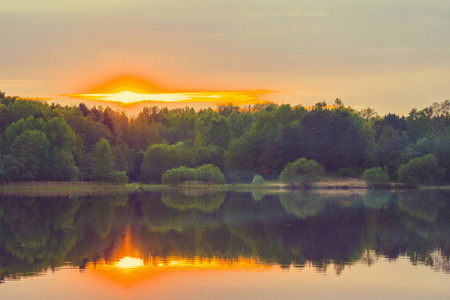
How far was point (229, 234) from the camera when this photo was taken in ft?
114

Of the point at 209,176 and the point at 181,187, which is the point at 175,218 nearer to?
the point at 209,176

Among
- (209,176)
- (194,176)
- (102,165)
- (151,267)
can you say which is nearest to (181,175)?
(194,176)

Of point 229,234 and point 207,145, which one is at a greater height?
point 207,145

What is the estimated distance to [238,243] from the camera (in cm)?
3095

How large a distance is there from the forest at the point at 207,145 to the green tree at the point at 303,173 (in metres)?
14.5

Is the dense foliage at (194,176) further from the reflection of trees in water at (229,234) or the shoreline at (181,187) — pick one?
the reflection of trees in water at (229,234)

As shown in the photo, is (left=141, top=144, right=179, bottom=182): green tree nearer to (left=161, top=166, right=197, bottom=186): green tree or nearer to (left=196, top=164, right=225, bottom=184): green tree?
(left=161, top=166, right=197, bottom=186): green tree

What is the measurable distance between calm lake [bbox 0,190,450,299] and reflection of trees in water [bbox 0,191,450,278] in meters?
0.07

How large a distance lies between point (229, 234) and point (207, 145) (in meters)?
109

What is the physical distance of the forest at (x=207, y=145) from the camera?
100500 mm

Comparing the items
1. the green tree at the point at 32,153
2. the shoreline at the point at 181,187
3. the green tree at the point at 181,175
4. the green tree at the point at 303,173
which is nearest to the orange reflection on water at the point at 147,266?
the shoreline at the point at 181,187

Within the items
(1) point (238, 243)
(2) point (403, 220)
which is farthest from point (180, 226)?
(2) point (403, 220)

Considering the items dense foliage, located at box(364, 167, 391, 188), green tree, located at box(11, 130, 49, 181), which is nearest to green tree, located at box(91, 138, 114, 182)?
green tree, located at box(11, 130, 49, 181)

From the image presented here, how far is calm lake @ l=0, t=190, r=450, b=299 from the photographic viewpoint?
20.3m
